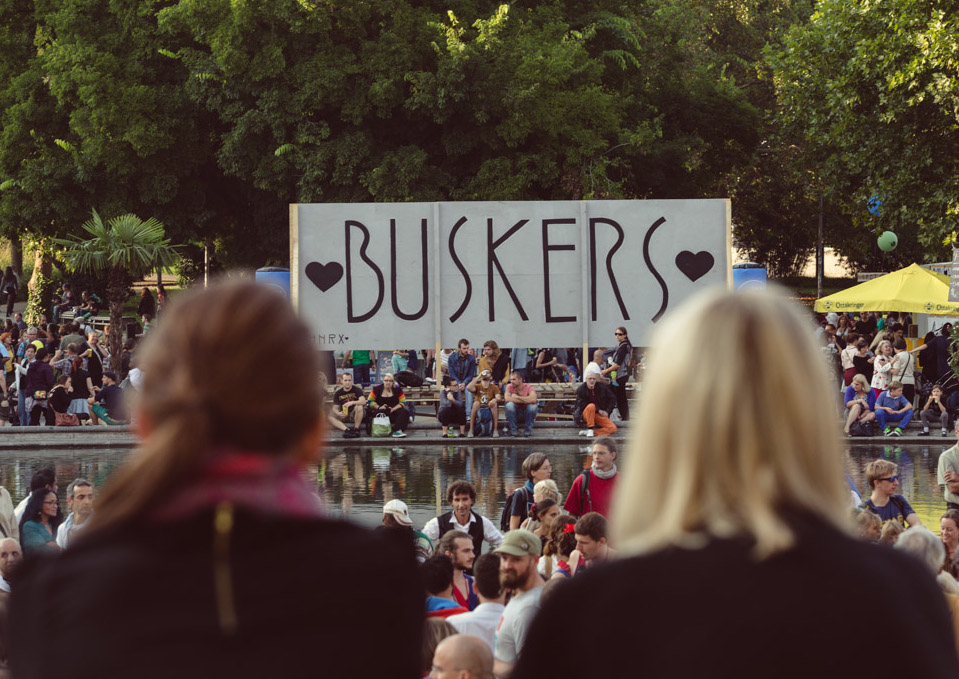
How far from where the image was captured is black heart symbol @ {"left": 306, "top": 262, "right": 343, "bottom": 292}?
64.7 ft

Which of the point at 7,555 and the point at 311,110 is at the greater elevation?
the point at 311,110

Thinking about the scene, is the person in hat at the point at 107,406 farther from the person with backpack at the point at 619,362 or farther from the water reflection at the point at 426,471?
the person with backpack at the point at 619,362

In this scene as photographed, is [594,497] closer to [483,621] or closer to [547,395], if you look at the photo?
[483,621]

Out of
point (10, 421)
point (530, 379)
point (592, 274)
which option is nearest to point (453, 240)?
point (592, 274)

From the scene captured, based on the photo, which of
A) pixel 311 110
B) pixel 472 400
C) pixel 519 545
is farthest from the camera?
pixel 311 110

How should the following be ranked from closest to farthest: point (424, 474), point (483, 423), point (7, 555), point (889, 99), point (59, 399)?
point (7, 555)
point (424, 474)
point (483, 423)
point (59, 399)
point (889, 99)

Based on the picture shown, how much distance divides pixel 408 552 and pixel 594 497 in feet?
27.5

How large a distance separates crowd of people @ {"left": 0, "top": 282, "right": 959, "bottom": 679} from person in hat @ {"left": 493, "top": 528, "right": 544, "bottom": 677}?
3584mm

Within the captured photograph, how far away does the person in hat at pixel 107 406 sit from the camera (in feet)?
70.8

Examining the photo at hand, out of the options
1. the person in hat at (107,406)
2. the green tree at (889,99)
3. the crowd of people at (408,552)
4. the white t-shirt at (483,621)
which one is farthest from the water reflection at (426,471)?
the crowd of people at (408,552)

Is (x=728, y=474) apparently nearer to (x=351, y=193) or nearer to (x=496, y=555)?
(x=496, y=555)

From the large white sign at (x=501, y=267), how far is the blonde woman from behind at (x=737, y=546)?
58.9 feet

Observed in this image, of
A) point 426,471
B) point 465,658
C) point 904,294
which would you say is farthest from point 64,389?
point 465,658

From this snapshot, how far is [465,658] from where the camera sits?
399cm
